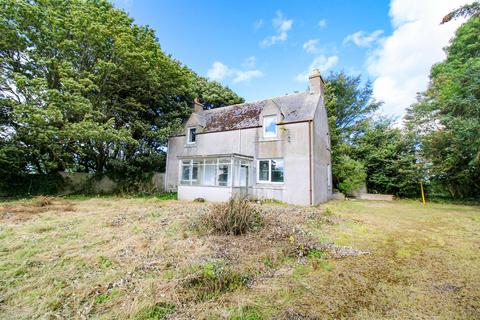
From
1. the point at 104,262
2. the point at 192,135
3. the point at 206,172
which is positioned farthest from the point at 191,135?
the point at 104,262

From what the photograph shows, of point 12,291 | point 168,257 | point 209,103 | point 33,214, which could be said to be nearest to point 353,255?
point 168,257

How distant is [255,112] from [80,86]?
36.5 feet

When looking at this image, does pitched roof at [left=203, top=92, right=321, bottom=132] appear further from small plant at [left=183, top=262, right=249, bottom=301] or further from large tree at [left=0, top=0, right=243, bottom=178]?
small plant at [left=183, top=262, right=249, bottom=301]

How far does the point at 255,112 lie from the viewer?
52.1 ft

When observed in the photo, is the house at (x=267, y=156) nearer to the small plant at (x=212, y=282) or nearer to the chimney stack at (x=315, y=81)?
the chimney stack at (x=315, y=81)

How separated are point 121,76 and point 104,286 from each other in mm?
16888

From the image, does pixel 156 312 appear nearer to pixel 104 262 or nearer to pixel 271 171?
pixel 104 262

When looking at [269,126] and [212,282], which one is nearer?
[212,282]

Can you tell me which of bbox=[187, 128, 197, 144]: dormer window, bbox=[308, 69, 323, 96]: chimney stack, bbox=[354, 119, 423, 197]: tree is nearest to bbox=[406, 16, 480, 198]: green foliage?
bbox=[354, 119, 423, 197]: tree

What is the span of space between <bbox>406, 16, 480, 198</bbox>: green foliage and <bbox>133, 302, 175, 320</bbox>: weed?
46.5 ft

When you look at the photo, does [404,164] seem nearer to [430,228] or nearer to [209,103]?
[430,228]

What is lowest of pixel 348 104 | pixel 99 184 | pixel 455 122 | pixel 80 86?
pixel 99 184

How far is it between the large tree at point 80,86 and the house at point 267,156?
4.85 m

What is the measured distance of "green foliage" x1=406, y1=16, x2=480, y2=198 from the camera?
1099 cm
